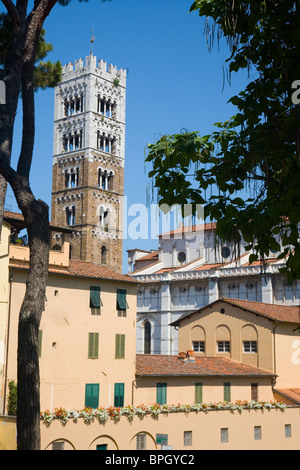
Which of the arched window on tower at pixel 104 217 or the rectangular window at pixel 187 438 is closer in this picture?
the rectangular window at pixel 187 438

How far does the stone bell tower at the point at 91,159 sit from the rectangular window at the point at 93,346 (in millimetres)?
57840

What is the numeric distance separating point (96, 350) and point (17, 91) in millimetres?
23747

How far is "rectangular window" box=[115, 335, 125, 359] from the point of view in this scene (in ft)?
120

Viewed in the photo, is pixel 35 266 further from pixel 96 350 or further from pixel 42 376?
pixel 96 350

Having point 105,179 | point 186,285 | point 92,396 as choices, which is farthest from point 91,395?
point 105,179

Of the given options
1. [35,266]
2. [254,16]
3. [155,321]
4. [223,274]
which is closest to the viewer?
[254,16]

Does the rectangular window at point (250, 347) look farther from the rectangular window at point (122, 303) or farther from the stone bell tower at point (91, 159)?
the stone bell tower at point (91, 159)

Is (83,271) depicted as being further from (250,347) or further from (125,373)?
(250,347)

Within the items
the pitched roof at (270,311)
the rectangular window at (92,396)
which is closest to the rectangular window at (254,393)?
the pitched roof at (270,311)

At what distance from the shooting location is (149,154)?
945 cm

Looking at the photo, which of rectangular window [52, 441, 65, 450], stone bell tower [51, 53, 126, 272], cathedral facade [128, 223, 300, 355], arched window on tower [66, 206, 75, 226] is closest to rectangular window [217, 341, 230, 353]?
rectangular window [52, 441, 65, 450]

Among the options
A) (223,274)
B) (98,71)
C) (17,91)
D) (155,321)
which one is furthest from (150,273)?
(17,91)

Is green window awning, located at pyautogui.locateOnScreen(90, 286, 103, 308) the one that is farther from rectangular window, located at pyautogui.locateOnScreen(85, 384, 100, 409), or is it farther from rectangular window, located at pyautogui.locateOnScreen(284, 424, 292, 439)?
→ rectangular window, located at pyautogui.locateOnScreen(284, 424, 292, 439)

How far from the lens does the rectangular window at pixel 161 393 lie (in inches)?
1411
